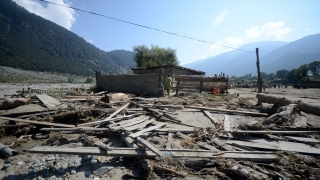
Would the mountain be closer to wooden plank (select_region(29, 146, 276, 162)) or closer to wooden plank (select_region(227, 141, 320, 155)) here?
wooden plank (select_region(29, 146, 276, 162))

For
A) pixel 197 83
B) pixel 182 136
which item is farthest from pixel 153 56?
pixel 182 136

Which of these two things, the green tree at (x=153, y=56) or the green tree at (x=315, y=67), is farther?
the green tree at (x=315, y=67)

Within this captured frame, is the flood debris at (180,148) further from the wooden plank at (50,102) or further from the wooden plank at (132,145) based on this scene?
the wooden plank at (50,102)

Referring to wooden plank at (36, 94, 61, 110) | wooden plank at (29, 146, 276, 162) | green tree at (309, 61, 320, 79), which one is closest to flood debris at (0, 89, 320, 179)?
wooden plank at (29, 146, 276, 162)

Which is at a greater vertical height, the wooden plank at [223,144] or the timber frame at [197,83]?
the timber frame at [197,83]

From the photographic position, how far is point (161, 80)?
36.6 feet

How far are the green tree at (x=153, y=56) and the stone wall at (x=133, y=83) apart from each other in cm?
2377

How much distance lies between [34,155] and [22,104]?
5.66 meters

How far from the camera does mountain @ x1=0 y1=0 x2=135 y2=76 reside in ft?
289

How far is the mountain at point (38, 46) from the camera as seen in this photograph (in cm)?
8794

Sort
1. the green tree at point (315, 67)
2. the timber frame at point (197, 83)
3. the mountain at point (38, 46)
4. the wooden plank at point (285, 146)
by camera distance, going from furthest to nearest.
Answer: the mountain at point (38, 46) → the green tree at point (315, 67) → the timber frame at point (197, 83) → the wooden plank at point (285, 146)

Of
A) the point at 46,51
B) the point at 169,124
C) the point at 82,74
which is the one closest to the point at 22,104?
the point at 169,124

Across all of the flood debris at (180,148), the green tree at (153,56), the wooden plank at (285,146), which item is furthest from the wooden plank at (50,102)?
the green tree at (153,56)

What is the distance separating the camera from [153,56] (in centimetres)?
3809
